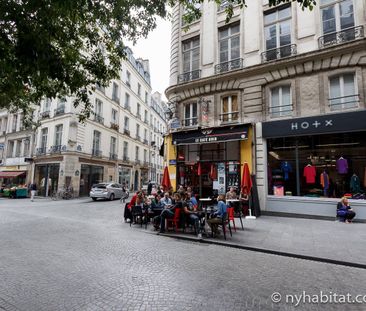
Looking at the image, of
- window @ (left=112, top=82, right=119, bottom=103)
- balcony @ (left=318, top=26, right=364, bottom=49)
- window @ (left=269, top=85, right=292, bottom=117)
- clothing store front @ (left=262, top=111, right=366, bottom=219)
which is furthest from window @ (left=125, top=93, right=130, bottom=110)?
balcony @ (left=318, top=26, right=364, bottom=49)

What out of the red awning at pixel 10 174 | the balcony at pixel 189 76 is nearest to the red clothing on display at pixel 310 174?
the balcony at pixel 189 76

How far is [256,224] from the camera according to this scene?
9531mm

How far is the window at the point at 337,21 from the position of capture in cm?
1062

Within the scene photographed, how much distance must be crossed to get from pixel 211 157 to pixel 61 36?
960 cm

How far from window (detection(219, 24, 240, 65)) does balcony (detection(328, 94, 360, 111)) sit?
5624 millimetres

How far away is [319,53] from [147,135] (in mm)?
31470

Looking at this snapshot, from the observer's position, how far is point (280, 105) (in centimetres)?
1197

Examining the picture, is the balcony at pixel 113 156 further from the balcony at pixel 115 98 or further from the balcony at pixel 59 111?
the balcony at pixel 59 111

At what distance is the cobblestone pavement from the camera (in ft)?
11.6

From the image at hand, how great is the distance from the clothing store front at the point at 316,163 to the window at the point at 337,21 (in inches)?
143

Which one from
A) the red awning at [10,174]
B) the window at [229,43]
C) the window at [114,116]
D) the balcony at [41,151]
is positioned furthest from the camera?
the window at [114,116]

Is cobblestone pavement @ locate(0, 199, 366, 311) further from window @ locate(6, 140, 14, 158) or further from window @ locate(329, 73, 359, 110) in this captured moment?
window @ locate(6, 140, 14, 158)

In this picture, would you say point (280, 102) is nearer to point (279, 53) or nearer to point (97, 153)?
point (279, 53)

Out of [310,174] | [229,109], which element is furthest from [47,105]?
[310,174]
